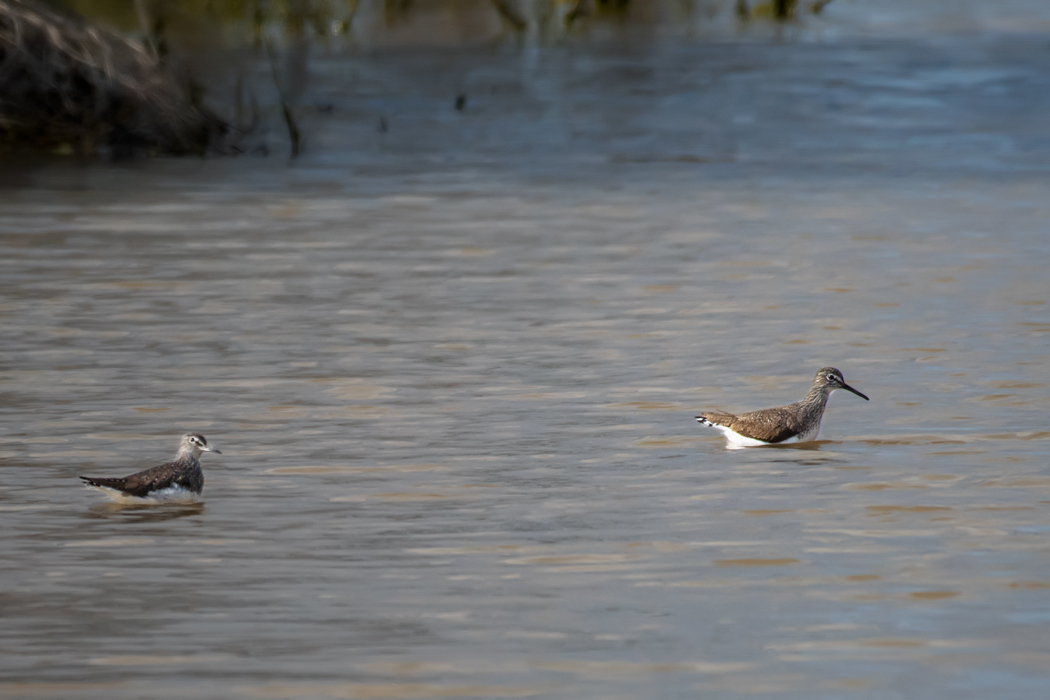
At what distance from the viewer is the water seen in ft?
22.0

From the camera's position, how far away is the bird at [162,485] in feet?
27.8

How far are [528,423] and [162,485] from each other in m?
2.14

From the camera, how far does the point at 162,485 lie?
846 cm

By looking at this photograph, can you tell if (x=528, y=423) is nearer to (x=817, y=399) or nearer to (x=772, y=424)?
(x=772, y=424)

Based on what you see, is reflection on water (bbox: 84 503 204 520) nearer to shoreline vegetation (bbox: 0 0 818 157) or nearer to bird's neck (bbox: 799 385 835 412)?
bird's neck (bbox: 799 385 835 412)

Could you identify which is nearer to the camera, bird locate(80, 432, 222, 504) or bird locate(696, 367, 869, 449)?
bird locate(80, 432, 222, 504)

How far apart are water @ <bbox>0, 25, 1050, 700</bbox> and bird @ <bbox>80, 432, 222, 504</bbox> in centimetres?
8

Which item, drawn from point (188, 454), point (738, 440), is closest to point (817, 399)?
point (738, 440)

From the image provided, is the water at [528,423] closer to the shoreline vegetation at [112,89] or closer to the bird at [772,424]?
the bird at [772,424]

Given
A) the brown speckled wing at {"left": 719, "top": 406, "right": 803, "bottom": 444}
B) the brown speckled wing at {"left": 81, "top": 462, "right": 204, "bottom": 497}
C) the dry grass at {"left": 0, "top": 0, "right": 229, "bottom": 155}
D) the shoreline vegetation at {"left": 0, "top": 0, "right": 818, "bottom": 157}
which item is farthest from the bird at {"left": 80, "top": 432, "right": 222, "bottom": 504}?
the dry grass at {"left": 0, "top": 0, "right": 229, "bottom": 155}

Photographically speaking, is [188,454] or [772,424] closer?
[188,454]

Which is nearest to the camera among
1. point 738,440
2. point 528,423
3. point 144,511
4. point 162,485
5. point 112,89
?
point 162,485

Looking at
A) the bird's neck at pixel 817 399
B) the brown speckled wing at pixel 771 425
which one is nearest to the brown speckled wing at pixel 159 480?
the brown speckled wing at pixel 771 425

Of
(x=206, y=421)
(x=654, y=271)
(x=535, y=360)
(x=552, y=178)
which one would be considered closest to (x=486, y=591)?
(x=206, y=421)
